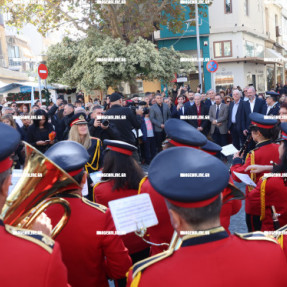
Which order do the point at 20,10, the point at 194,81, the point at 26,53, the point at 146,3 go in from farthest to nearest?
the point at 26,53 < the point at 194,81 < the point at 146,3 < the point at 20,10

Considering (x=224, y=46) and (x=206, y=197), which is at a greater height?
(x=224, y=46)

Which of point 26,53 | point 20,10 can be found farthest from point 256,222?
point 26,53

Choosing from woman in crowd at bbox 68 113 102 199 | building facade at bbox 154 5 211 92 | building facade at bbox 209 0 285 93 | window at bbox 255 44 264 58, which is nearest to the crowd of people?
woman in crowd at bbox 68 113 102 199

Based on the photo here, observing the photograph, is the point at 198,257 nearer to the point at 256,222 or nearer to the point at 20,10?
the point at 256,222

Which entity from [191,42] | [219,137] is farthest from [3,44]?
[219,137]

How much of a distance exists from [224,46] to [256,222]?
28.1 meters

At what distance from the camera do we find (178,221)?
1626 millimetres

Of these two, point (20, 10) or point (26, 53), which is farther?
point (26, 53)

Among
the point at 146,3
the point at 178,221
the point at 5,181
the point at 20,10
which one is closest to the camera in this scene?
the point at 178,221

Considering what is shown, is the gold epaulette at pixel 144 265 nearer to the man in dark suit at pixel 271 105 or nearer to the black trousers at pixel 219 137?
the man in dark suit at pixel 271 105

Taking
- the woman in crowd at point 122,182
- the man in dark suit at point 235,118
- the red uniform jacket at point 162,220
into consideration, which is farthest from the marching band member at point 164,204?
the man in dark suit at point 235,118

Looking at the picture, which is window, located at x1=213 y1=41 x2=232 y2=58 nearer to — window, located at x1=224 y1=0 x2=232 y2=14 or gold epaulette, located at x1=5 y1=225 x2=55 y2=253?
window, located at x1=224 y1=0 x2=232 y2=14

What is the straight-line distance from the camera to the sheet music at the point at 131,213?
1.87m

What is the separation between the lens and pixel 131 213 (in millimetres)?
1916
